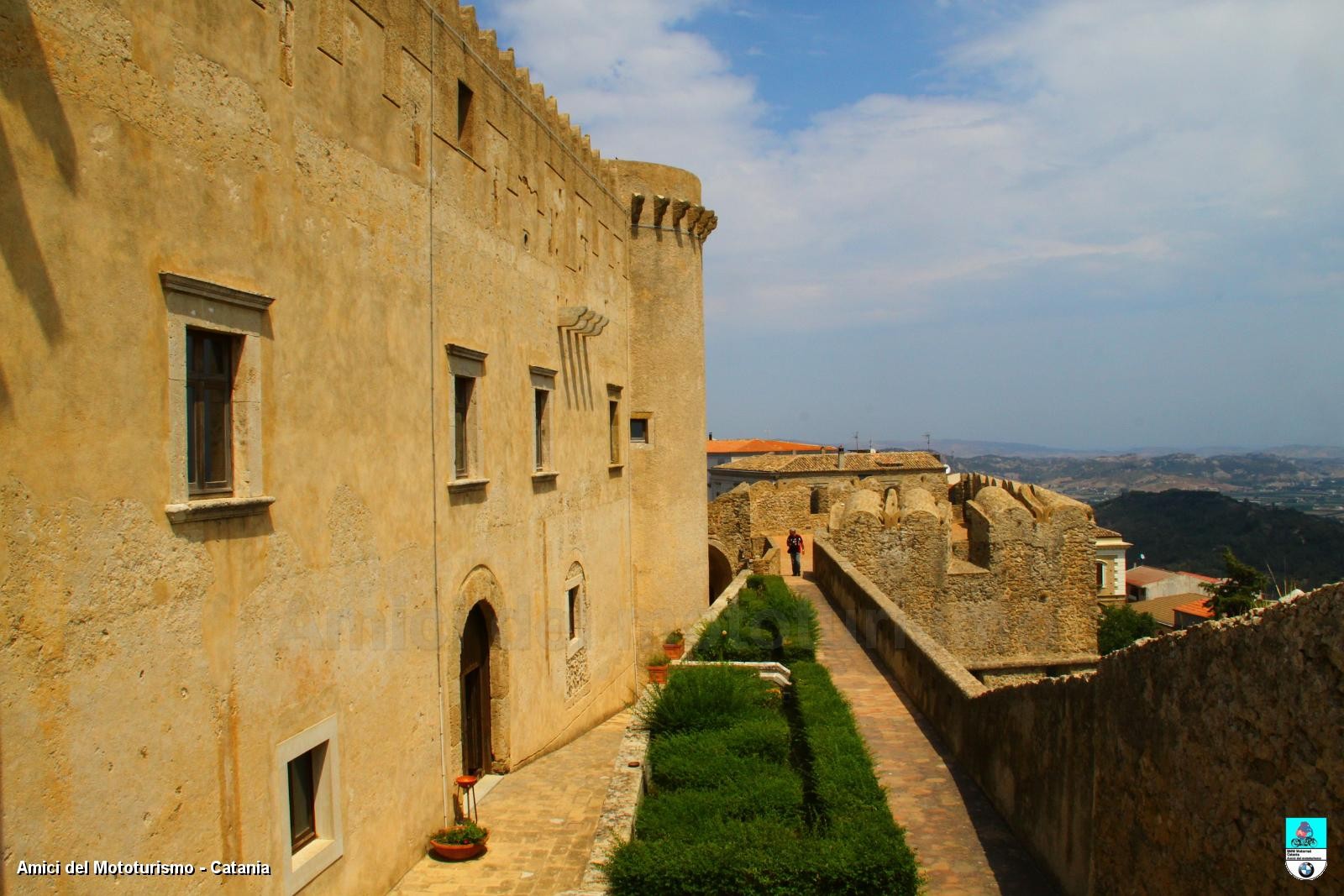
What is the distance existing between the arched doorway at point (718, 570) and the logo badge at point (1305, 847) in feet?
69.4

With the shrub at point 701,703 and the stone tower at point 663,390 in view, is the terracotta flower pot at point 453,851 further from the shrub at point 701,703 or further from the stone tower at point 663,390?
the stone tower at point 663,390

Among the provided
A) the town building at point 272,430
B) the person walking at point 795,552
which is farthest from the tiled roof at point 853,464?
the town building at point 272,430

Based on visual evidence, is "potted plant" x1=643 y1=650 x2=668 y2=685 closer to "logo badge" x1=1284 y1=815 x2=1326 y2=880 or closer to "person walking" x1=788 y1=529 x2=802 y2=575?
"person walking" x1=788 y1=529 x2=802 y2=575

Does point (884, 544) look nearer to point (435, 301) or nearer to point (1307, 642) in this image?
point (435, 301)

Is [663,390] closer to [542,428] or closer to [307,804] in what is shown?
[542,428]

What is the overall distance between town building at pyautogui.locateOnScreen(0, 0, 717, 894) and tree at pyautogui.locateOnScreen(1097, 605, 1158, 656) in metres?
40.4

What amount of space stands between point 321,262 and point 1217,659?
6.64m

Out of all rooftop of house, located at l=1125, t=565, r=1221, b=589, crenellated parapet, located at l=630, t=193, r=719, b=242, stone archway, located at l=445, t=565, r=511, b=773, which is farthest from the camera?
rooftop of house, located at l=1125, t=565, r=1221, b=589

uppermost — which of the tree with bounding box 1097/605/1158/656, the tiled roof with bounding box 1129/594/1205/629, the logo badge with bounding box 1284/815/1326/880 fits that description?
the logo badge with bounding box 1284/815/1326/880

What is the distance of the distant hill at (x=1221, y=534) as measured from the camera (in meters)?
79.8

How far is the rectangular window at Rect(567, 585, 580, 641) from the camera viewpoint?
14344mm

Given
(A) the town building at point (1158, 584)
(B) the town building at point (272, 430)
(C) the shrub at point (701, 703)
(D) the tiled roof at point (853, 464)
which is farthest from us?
(A) the town building at point (1158, 584)

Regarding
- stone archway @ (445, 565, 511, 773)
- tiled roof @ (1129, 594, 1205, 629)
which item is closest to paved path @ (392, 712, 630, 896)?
stone archway @ (445, 565, 511, 773)

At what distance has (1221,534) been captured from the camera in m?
99.4
